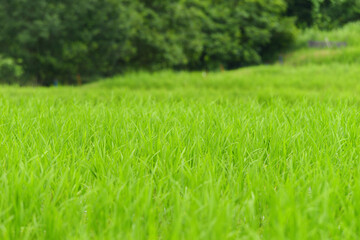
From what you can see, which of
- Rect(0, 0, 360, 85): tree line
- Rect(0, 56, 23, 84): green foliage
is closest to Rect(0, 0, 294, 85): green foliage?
Rect(0, 0, 360, 85): tree line

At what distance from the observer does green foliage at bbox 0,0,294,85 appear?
1099cm

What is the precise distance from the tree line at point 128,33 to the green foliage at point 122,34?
1.1 inches

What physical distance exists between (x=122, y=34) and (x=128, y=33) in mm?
224

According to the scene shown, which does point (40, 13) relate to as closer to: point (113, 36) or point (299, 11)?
point (113, 36)

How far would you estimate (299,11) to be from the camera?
18.3 meters

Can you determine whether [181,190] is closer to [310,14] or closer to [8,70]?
[8,70]

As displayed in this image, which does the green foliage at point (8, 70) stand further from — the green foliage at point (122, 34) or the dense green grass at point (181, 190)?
the dense green grass at point (181, 190)

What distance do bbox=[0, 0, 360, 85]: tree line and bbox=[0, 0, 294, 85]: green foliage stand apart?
0.03 metres

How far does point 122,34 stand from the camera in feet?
40.2

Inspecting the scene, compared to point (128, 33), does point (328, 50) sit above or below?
below

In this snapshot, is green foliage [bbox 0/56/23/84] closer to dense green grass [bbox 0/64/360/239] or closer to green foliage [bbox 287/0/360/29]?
dense green grass [bbox 0/64/360/239]

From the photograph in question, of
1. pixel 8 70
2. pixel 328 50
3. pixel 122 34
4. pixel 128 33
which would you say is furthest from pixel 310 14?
pixel 8 70

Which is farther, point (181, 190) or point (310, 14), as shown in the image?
point (310, 14)

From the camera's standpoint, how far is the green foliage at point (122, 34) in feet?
36.1
